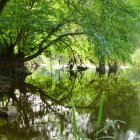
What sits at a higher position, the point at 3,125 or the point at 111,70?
the point at 111,70

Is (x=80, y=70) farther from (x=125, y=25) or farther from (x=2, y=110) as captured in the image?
(x=2, y=110)

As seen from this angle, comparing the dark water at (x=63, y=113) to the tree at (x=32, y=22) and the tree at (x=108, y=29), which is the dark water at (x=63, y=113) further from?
the tree at (x=32, y=22)

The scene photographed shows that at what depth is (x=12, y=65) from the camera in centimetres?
2206

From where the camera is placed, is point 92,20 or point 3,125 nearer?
point 3,125

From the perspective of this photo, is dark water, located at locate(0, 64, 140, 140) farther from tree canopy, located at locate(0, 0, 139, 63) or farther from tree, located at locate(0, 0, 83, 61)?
tree, located at locate(0, 0, 83, 61)

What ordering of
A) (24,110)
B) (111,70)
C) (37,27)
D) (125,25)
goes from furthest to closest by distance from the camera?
(111,70)
(37,27)
(125,25)
(24,110)

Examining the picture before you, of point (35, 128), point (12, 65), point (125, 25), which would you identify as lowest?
point (35, 128)

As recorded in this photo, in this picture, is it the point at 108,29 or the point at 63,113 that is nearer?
the point at 63,113

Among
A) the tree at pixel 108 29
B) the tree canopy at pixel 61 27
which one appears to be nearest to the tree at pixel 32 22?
the tree canopy at pixel 61 27

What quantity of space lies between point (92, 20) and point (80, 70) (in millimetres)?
17252

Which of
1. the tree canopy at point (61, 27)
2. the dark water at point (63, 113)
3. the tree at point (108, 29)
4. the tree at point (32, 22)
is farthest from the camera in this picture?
the tree at point (32, 22)

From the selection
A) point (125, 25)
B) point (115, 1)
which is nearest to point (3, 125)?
point (115, 1)

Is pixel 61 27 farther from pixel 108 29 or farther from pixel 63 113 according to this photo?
pixel 63 113

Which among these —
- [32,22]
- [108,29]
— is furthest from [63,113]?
[32,22]
